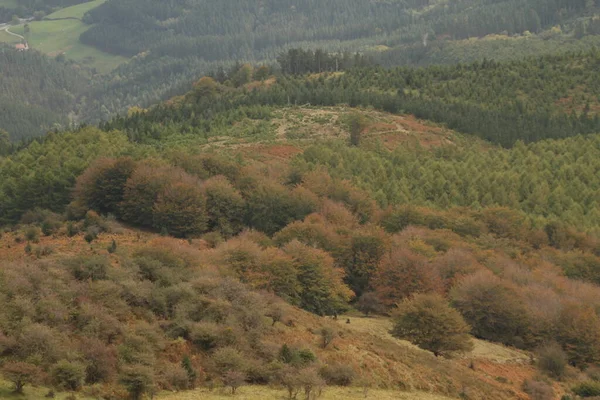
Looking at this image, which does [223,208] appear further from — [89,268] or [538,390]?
[538,390]

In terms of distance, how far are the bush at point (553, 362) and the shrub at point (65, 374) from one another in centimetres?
4191

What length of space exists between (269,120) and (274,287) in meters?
85.0

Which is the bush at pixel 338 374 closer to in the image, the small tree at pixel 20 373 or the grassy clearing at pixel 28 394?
the grassy clearing at pixel 28 394

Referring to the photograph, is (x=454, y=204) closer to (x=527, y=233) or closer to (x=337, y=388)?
(x=527, y=233)

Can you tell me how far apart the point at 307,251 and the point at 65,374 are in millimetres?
35822

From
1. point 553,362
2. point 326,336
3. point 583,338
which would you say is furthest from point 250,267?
point 583,338

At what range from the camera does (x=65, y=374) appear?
46.9m

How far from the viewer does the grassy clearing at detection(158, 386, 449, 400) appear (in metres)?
50.3

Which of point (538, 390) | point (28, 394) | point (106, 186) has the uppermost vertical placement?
point (28, 394)

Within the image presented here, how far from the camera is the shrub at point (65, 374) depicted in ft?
153

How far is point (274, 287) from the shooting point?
75.2 m

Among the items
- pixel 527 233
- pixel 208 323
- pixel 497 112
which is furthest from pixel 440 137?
pixel 208 323

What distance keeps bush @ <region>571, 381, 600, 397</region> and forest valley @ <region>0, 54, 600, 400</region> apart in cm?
18

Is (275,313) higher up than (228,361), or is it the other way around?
(228,361)
